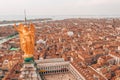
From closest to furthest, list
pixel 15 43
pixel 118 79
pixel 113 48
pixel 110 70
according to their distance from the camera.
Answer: pixel 118 79
pixel 110 70
pixel 113 48
pixel 15 43

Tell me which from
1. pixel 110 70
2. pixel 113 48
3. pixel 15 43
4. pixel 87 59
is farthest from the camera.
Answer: pixel 15 43

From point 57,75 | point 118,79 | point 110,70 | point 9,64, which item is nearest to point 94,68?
point 110,70

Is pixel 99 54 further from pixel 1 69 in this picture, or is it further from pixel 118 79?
pixel 1 69

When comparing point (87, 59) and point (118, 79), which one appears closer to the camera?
point (118, 79)

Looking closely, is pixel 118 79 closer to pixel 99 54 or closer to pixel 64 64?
pixel 64 64

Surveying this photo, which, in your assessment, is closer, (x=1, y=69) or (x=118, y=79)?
(x=118, y=79)

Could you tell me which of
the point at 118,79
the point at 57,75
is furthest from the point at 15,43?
the point at 118,79

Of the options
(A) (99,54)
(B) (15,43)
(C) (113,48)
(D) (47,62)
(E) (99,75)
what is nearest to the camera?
(E) (99,75)

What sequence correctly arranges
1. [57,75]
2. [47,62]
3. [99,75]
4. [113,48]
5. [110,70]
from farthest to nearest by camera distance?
[113,48]
[47,62]
[57,75]
[110,70]
[99,75]
